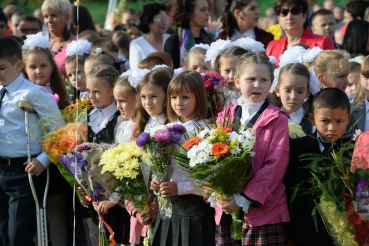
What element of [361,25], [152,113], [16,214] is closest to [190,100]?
[152,113]

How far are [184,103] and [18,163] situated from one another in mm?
2021

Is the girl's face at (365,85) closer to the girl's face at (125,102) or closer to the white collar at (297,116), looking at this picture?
the white collar at (297,116)

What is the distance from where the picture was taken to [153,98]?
5.68 metres

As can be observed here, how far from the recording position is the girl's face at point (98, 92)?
646cm

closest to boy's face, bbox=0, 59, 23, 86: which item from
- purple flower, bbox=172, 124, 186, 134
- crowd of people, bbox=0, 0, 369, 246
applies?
crowd of people, bbox=0, 0, 369, 246

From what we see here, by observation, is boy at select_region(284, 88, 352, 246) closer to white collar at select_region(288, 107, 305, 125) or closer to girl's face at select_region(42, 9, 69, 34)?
white collar at select_region(288, 107, 305, 125)

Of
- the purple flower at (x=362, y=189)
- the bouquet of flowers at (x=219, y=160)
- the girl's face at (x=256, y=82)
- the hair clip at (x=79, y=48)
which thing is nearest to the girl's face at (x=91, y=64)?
Answer: the hair clip at (x=79, y=48)

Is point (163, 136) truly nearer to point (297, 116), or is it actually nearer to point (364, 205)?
point (297, 116)

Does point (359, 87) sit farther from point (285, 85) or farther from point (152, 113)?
point (152, 113)

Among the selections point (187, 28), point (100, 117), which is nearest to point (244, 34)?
point (187, 28)

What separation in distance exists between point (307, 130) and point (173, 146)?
130 cm

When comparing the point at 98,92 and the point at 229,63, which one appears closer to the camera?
the point at 229,63

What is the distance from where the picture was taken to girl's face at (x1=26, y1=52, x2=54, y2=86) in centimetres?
734

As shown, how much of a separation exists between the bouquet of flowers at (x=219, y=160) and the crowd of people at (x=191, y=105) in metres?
0.11
